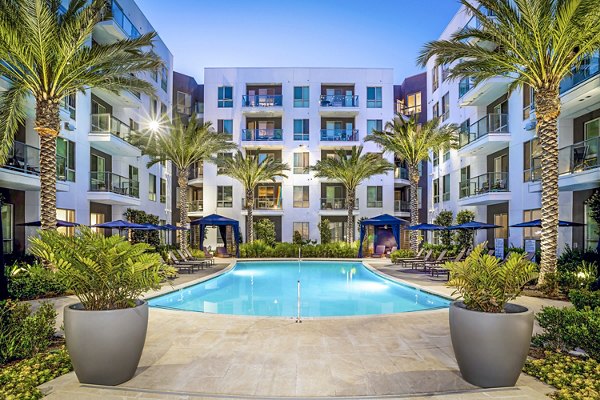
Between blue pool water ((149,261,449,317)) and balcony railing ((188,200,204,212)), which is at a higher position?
balcony railing ((188,200,204,212))

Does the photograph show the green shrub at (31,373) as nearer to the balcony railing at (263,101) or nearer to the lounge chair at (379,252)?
the lounge chair at (379,252)

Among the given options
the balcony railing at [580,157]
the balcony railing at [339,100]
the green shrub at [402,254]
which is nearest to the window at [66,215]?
the green shrub at [402,254]

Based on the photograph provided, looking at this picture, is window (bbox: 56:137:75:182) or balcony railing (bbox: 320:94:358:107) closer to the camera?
window (bbox: 56:137:75:182)

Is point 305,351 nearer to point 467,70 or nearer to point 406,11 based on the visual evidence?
point 467,70

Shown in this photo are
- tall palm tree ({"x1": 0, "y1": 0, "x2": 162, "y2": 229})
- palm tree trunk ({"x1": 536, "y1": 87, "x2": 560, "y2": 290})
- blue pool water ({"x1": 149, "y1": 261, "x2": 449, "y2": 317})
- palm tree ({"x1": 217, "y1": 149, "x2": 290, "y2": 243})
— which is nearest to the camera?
tall palm tree ({"x1": 0, "y1": 0, "x2": 162, "y2": 229})

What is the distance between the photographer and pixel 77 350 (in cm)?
462

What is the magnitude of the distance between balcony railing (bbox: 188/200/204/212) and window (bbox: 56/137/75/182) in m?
16.7

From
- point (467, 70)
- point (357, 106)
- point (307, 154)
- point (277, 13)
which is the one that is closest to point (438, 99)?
point (357, 106)

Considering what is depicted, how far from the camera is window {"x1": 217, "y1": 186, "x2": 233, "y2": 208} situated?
34.0 m

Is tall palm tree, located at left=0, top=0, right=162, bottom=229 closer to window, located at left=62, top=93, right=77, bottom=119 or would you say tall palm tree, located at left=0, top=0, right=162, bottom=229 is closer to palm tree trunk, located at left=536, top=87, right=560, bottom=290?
window, located at left=62, top=93, right=77, bottom=119

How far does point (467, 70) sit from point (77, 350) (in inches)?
589

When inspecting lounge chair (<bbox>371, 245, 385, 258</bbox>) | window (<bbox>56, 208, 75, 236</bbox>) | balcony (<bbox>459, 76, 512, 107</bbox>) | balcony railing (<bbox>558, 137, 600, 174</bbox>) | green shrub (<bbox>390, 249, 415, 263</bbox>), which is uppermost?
balcony (<bbox>459, 76, 512, 107</bbox>)

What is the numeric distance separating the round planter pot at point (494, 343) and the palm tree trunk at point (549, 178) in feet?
27.4

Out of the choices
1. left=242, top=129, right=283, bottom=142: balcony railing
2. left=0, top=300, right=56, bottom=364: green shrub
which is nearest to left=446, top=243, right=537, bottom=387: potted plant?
left=0, top=300, right=56, bottom=364: green shrub
